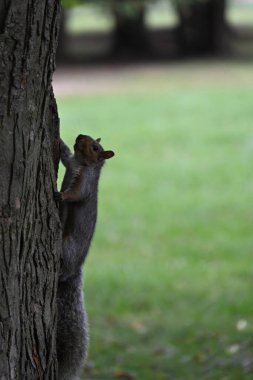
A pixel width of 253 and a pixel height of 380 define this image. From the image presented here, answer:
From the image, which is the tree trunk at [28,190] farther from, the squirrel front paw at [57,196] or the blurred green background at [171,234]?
the blurred green background at [171,234]

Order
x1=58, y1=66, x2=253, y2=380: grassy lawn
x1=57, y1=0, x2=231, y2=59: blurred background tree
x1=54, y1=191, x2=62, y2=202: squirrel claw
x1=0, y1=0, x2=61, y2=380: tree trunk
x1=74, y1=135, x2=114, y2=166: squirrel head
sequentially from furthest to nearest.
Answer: x1=57, y1=0, x2=231, y2=59: blurred background tree → x1=58, y1=66, x2=253, y2=380: grassy lawn → x1=74, y1=135, x2=114, y2=166: squirrel head → x1=54, y1=191, x2=62, y2=202: squirrel claw → x1=0, y1=0, x2=61, y2=380: tree trunk

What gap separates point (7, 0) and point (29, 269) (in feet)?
3.49

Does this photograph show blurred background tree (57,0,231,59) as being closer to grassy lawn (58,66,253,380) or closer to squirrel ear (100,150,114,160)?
grassy lawn (58,66,253,380)

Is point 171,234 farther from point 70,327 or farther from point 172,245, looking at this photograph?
point 70,327


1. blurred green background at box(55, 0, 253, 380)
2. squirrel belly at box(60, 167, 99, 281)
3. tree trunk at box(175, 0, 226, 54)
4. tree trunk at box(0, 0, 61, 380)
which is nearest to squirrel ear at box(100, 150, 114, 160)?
squirrel belly at box(60, 167, 99, 281)

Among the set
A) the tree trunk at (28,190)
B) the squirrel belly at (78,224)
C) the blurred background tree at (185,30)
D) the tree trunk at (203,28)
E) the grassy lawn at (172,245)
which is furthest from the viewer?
the tree trunk at (203,28)

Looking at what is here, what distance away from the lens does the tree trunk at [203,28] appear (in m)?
28.4

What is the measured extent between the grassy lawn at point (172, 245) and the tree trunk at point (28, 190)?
8.09 feet

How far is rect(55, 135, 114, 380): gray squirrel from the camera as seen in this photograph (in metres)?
4.12

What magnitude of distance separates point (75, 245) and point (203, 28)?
25224mm

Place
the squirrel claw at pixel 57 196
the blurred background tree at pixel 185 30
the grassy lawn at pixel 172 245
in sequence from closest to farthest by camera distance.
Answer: the squirrel claw at pixel 57 196 < the grassy lawn at pixel 172 245 < the blurred background tree at pixel 185 30

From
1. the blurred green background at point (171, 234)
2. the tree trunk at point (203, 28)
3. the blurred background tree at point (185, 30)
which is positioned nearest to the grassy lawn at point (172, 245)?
the blurred green background at point (171, 234)

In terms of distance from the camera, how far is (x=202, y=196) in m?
12.4

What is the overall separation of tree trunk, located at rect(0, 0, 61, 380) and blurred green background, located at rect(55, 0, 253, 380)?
8.08 feet
